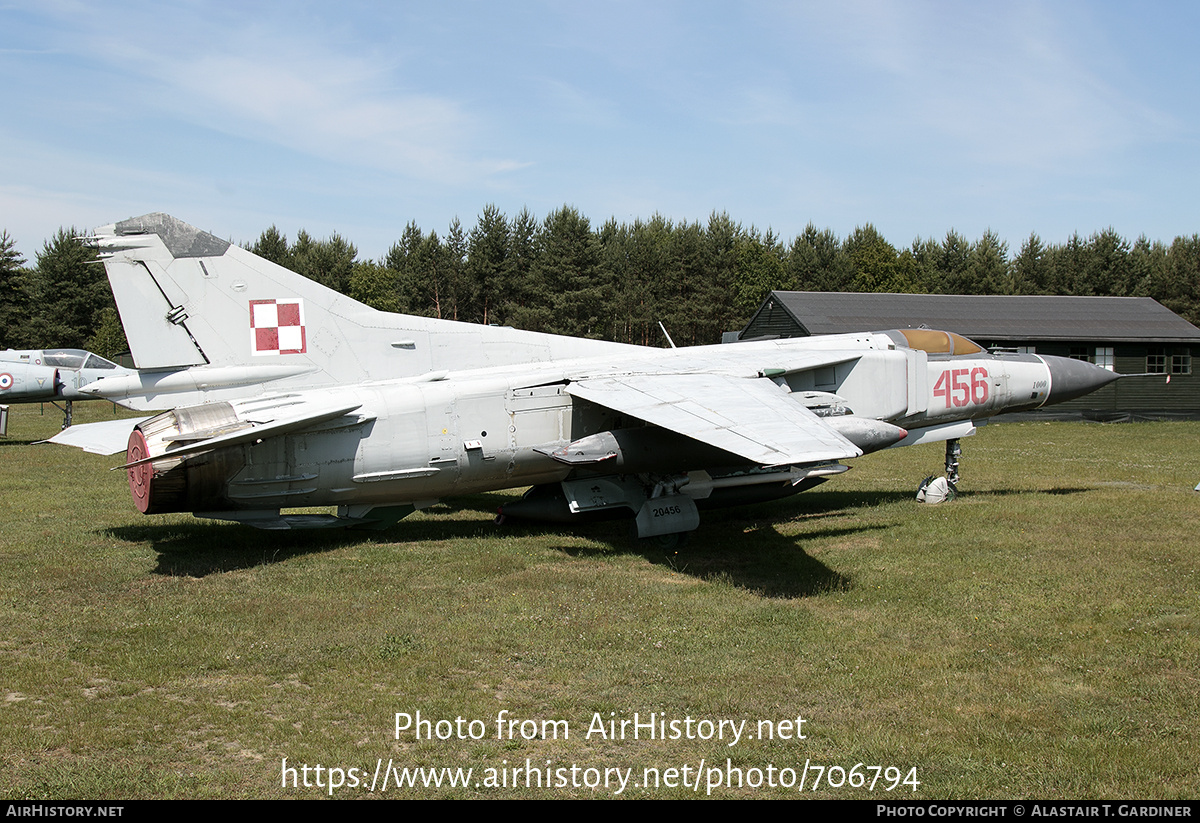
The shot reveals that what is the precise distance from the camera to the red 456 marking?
558 inches

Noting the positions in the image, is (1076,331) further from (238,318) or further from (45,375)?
(45,375)

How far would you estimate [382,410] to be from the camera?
10.8m

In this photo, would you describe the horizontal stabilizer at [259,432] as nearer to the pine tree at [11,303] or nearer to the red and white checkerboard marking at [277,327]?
the red and white checkerboard marking at [277,327]

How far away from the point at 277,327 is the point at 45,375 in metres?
18.2

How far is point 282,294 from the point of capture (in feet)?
38.2

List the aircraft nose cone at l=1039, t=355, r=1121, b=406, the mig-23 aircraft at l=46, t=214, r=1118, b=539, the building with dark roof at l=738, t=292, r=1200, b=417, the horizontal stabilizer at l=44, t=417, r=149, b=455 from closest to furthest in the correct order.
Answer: the mig-23 aircraft at l=46, t=214, r=1118, b=539, the horizontal stabilizer at l=44, t=417, r=149, b=455, the aircraft nose cone at l=1039, t=355, r=1121, b=406, the building with dark roof at l=738, t=292, r=1200, b=417

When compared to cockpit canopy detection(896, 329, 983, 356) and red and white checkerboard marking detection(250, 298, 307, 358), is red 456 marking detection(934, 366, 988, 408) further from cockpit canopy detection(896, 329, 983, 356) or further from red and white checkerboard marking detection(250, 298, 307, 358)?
red and white checkerboard marking detection(250, 298, 307, 358)

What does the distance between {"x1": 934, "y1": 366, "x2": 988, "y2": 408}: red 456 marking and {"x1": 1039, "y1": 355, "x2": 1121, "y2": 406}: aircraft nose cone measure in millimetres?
1454

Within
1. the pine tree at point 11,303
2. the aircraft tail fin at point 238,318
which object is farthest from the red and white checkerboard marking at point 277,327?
the pine tree at point 11,303

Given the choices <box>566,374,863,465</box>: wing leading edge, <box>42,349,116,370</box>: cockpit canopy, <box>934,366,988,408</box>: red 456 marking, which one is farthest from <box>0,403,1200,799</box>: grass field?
<box>42,349,116,370</box>: cockpit canopy

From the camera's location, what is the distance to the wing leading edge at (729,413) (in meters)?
8.21

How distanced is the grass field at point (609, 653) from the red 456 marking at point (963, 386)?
1.94m

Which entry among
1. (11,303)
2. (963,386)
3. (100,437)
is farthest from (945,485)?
(11,303)
